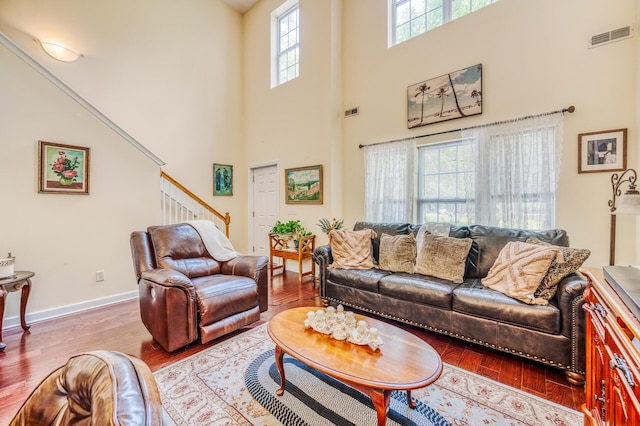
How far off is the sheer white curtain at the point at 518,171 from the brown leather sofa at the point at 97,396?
3539 millimetres

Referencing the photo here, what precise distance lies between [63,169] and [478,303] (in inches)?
173

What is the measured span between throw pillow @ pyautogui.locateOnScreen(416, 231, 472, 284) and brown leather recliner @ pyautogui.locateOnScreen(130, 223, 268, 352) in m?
1.67

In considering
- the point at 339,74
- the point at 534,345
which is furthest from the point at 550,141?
the point at 339,74

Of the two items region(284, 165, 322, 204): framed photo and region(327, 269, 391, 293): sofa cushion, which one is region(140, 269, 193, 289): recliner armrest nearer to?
region(327, 269, 391, 293): sofa cushion

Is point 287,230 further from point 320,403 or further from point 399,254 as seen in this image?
point 320,403

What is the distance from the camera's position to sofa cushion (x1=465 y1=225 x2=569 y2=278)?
8.67 feet

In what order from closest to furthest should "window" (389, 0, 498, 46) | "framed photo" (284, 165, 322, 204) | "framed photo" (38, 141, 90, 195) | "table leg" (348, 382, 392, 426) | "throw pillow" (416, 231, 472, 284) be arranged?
1. "table leg" (348, 382, 392, 426)
2. "throw pillow" (416, 231, 472, 284)
3. "framed photo" (38, 141, 90, 195)
4. "window" (389, 0, 498, 46)
5. "framed photo" (284, 165, 322, 204)

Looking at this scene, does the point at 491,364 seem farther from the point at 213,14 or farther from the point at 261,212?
the point at 213,14

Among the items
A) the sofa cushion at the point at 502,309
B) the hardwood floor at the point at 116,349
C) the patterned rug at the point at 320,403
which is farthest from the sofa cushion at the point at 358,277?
the patterned rug at the point at 320,403

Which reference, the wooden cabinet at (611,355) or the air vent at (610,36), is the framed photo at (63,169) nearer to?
the wooden cabinet at (611,355)

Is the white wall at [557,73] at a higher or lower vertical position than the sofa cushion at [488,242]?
higher

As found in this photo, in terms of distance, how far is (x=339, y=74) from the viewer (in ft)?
15.2

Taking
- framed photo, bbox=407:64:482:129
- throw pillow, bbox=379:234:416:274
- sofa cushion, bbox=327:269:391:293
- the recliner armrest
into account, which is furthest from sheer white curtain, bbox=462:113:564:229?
the recliner armrest

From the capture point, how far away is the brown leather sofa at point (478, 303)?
1.92 meters
